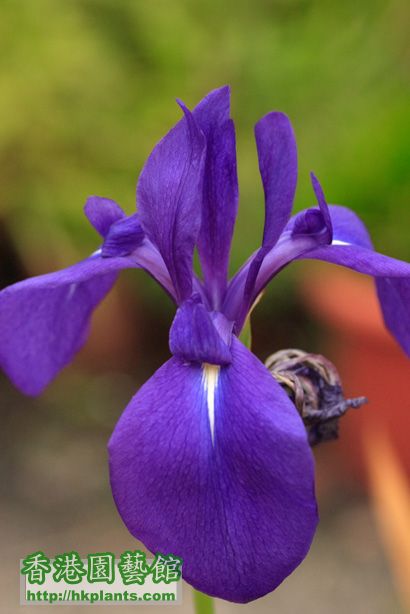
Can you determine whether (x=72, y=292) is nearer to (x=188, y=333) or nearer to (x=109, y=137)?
(x=188, y=333)

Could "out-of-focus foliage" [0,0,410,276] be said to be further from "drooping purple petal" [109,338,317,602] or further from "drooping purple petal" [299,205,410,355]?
"drooping purple petal" [109,338,317,602]

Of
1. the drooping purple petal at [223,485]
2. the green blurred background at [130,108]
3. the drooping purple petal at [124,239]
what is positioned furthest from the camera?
the green blurred background at [130,108]

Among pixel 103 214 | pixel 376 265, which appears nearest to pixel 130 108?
pixel 103 214

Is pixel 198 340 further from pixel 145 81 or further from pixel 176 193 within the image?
pixel 145 81

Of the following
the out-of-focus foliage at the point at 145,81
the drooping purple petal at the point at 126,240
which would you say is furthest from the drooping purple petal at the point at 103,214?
the out-of-focus foliage at the point at 145,81

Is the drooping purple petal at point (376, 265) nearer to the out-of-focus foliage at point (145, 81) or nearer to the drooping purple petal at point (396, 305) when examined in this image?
the drooping purple petal at point (396, 305)

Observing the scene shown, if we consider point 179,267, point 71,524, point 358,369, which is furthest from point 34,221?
point 179,267
